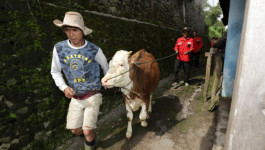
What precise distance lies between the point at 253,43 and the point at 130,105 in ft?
7.96

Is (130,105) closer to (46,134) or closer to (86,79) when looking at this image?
(86,79)

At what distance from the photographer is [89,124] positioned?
241 centimetres

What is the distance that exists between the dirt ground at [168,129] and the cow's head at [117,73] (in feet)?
4.74

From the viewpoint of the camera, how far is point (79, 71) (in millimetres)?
2322

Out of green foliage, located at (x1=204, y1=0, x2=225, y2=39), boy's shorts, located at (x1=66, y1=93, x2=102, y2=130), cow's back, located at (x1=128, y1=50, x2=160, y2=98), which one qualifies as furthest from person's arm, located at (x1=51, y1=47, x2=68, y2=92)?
green foliage, located at (x1=204, y1=0, x2=225, y2=39)

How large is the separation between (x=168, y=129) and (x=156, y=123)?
36cm

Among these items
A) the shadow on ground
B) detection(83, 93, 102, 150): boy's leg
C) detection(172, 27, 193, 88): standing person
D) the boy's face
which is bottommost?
the shadow on ground

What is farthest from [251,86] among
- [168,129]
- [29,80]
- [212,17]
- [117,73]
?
[212,17]

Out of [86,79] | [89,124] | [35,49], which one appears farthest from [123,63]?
[35,49]

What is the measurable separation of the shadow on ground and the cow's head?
140 centimetres

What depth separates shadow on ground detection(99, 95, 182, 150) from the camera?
3.27 meters

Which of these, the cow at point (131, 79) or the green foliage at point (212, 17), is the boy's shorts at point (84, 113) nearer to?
the cow at point (131, 79)

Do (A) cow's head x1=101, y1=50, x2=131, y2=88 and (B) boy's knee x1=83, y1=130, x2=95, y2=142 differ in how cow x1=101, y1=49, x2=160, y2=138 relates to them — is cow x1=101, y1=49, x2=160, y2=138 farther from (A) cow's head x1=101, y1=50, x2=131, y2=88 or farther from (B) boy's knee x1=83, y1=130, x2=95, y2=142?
(B) boy's knee x1=83, y1=130, x2=95, y2=142

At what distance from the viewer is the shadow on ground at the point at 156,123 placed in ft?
10.7
